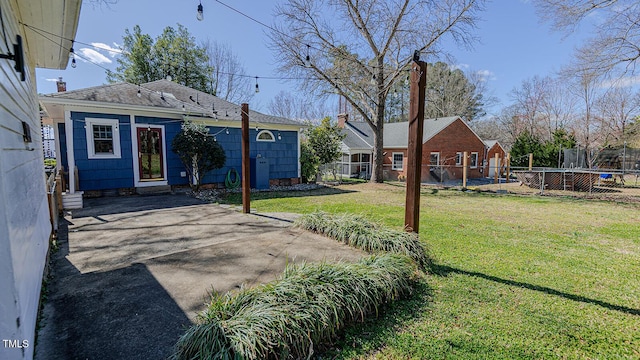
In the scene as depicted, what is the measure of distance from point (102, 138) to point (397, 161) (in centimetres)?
1669

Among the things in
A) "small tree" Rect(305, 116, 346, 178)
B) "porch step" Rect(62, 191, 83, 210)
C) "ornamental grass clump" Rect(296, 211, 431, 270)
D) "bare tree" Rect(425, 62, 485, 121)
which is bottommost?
"ornamental grass clump" Rect(296, 211, 431, 270)

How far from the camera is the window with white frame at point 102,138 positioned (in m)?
8.91

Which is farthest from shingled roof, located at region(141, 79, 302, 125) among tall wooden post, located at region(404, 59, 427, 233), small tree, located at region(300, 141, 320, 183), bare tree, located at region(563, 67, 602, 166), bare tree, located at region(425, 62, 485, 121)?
bare tree, located at region(563, 67, 602, 166)

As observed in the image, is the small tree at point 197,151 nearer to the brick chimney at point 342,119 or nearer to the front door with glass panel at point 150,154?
the front door with glass panel at point 150,154

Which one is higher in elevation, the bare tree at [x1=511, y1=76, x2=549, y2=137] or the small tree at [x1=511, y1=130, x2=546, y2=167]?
the bare tree at [x1=511, y1=76, x2=549, y2=137]

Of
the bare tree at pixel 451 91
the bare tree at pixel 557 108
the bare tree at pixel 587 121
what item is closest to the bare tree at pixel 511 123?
the bare tree at pixel 557 108

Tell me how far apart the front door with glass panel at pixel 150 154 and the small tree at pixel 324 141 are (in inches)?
279

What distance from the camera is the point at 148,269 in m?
3.75

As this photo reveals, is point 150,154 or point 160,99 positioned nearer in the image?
point 150,154

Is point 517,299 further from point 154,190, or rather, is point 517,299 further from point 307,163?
point 307,163

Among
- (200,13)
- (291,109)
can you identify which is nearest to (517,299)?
(200,13)

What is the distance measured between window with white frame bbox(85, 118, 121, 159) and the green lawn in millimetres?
8842

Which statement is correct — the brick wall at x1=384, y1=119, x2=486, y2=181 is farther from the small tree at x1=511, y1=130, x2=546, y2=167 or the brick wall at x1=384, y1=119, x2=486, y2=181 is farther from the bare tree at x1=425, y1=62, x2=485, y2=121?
the bare tree at x1=425, y1=62, x2=485, y2=121

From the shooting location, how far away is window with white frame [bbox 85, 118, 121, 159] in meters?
8.91
